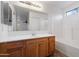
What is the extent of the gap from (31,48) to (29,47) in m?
0.05

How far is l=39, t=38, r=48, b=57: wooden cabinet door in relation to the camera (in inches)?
64.5

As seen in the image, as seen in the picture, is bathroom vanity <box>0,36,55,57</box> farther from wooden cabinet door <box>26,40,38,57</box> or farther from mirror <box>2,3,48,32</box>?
mirror <box>2,3,48,32</box>

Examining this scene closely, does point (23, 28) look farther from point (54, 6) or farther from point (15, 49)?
point (54, 6)

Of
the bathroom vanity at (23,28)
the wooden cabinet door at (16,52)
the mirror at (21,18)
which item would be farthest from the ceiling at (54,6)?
the wooden cabinet door at (16,52)

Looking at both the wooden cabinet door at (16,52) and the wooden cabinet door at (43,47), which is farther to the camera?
the wooden cabinet door at (43,47)

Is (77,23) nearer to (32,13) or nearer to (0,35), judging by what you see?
(32,13)

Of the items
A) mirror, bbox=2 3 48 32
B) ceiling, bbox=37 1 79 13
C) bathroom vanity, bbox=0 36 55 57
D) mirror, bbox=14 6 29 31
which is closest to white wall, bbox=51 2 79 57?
ceiling, bbox=37 1 79 13

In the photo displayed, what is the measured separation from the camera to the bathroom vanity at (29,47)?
1.12m

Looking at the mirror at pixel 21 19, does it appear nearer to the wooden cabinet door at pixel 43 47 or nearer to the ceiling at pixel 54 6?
the ceiling at pixel 54 6

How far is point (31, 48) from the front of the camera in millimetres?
1447

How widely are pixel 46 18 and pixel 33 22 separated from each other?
0.34 metres

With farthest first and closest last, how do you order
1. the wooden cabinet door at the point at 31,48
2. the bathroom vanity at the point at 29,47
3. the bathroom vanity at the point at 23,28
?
the wooden cabinet door at the point at 31,48
the bathroom vanity at the point at 23,28
the bathroom vanity at the point at 29,47

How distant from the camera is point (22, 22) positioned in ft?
4.95

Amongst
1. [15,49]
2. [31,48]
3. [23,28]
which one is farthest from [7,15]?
[31,48]
